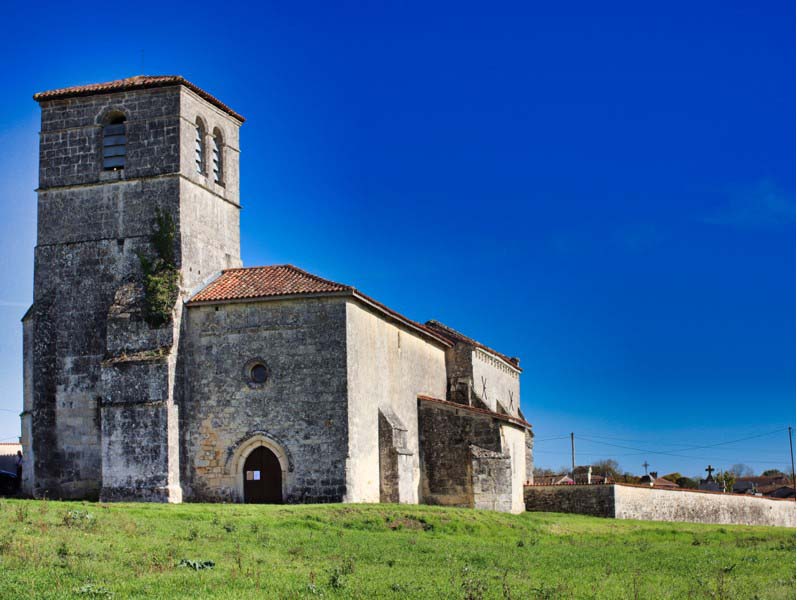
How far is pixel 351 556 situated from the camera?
21.0 meters

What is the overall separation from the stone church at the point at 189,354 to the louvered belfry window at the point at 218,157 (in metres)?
0.06

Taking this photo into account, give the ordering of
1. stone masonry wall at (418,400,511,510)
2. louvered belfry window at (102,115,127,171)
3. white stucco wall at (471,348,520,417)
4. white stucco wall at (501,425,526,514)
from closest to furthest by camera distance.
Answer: louvered belfry window at (102,115,127,171)
stone masonry wall at (418,400,511,510)
white stucco wall at (501,425,526,514)
white stucco wall at (471,348,520,417)

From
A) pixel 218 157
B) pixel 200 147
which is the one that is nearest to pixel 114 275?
pixel 200 147

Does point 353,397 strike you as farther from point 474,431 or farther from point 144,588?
point 144,588

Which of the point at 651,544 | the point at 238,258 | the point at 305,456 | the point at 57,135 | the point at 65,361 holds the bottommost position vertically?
the point at 651,544

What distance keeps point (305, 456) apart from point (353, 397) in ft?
7.32

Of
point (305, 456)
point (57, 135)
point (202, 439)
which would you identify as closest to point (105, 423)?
point (202, 439)

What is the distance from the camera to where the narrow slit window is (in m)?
35.6

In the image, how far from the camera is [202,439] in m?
32.7

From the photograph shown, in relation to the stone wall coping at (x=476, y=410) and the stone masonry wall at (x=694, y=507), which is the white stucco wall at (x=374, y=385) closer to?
the stone wall coping at (x=476, y=410)

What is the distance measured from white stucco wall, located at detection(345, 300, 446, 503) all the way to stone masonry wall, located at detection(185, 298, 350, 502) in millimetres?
580

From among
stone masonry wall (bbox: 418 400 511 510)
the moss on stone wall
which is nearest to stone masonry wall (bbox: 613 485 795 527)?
stone masonry wall (bbox: 418 400 511 510)

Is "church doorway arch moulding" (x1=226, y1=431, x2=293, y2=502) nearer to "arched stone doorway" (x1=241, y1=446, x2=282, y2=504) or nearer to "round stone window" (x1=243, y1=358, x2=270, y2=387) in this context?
"arched stone doorway" (x1=241, y1=446, x2=282, y2=504)

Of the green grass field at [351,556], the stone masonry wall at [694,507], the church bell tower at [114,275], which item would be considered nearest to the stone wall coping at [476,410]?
the stone masonry wall at [694,507]
